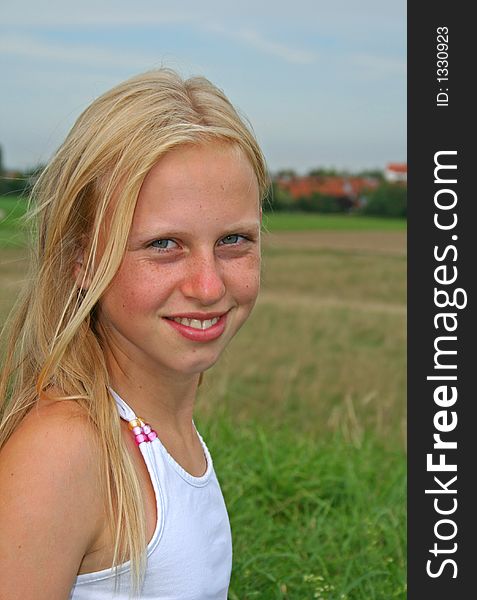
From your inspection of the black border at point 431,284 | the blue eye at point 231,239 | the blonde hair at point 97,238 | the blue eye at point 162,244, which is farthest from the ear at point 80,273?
the black border at point 431,284

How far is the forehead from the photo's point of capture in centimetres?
170

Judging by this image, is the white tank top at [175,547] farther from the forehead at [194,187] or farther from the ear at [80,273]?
the forehead at [194,187]

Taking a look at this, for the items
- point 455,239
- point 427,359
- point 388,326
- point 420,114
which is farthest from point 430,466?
point 388,326

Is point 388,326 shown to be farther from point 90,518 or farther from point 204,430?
point 90,518

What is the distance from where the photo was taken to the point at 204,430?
409 cm

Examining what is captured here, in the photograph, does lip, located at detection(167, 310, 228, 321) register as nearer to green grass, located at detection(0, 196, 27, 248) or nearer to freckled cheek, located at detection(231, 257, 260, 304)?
freckled cheek, located at detection(231, 257, 260, 304)

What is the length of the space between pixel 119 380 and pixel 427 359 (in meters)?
1.25

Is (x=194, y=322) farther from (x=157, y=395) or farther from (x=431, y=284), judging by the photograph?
(x=431, y=284)

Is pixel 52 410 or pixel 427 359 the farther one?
pixel 427 359

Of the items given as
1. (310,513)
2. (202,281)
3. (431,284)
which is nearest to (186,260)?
(202,281)

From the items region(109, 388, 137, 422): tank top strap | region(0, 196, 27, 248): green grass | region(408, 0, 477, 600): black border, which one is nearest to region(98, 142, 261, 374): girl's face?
region(109, 388, 137, 422): tank top strap

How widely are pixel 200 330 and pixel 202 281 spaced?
108 mm

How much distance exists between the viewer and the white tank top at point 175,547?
1680 mm

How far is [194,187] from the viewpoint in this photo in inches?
67.3
